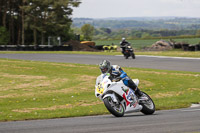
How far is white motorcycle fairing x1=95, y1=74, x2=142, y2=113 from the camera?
1081 cm

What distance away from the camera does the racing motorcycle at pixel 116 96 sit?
10.8 metres

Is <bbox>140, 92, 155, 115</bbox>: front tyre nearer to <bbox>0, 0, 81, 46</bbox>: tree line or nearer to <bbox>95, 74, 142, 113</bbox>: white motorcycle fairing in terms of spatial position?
<bbox>95, 74, 142, 113</bbox>: white motorcycle fairing

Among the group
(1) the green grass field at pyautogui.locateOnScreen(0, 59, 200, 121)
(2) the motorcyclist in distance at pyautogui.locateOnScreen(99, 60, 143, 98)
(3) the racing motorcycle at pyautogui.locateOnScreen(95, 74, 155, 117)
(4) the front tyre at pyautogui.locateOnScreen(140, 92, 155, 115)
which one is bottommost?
(1) the green grass field at pyautogui.locateOnScreen(0, 59, 200, 121)

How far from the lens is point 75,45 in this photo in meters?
59.5

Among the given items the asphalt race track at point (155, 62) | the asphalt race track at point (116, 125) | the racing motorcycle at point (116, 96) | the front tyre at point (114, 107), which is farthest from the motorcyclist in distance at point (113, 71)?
the asphalt race track at point (155, 62)

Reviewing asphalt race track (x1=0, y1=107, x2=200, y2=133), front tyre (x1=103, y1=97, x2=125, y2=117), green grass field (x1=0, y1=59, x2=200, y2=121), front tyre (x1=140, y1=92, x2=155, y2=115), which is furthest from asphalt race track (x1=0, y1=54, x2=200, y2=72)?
asphalt race track (x1=0, y1=107, x2=200, y2=133)

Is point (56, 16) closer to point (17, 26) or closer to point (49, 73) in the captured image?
point (17, 26)

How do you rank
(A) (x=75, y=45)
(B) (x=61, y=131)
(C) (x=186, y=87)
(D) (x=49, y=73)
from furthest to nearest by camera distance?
(A) (x=75, y=45), (D) (x=49, y=73), (C) (x=186, y=87), (B) (x=61, y=131)

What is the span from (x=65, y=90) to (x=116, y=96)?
767cm

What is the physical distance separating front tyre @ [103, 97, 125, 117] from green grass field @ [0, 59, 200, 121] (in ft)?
4.37

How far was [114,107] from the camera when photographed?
35.9ft

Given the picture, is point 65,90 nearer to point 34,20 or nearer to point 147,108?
point 147,108

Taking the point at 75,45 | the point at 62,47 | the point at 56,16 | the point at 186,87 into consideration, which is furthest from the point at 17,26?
the point at 186,87

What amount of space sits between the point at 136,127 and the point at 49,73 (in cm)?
1721
